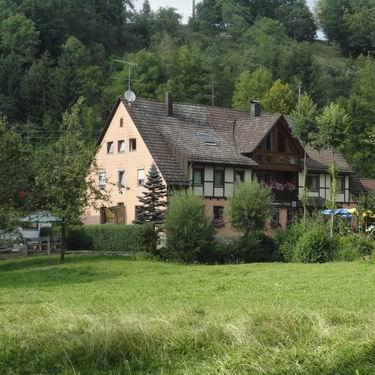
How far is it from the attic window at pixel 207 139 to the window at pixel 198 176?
278 centimetres

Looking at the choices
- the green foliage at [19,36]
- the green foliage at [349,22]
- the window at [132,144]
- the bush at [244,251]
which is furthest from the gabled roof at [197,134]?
the green foliage at [349,22]

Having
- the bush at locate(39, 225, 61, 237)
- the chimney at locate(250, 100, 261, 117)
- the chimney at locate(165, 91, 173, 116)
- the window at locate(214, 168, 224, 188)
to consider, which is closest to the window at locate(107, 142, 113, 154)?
the chimney at locate(165, 91, 173, 116)

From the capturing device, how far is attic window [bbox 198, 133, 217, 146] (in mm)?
49188

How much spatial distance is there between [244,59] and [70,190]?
81.3m

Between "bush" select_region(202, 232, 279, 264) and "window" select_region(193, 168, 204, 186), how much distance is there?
1141 centimetres

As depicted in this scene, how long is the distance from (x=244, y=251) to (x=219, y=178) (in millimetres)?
14057

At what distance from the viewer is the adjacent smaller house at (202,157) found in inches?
1834

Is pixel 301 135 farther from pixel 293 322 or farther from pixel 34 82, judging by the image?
pixel 34 82

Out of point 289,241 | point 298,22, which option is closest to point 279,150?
point 289,241

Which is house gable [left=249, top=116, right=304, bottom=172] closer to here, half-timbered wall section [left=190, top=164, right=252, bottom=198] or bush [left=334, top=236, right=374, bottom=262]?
half-timbered wall section [left=190, top=164, right=252, bottom=198]

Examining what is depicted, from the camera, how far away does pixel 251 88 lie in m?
83.2

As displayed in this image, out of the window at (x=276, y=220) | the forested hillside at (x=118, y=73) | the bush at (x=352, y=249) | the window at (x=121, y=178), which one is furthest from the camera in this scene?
the forested hillside at (x=118, y=73)

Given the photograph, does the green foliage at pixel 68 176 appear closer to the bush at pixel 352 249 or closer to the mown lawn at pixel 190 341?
the bush at pixel 352 249

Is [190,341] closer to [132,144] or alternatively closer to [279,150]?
[132,144]
